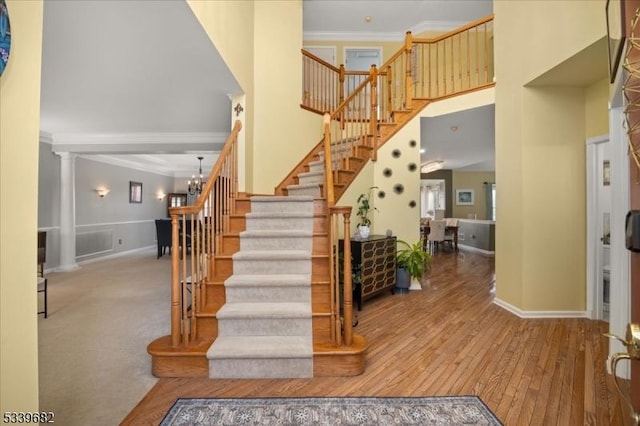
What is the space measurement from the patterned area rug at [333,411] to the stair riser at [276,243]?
4.56 feet

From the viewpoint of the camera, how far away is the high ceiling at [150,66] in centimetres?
236

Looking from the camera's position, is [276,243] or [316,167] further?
[316,167]

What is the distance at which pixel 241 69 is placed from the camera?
3.77 metres

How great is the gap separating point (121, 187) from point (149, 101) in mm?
5085

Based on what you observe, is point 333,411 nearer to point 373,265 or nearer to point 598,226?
point 373,265

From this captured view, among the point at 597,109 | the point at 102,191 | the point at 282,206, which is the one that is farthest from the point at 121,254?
the point at 597,109

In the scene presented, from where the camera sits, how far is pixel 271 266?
2.76 metres

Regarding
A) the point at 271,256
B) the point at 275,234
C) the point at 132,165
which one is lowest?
the point at 271,256

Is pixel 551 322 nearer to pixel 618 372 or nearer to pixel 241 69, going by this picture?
pixel 618 372

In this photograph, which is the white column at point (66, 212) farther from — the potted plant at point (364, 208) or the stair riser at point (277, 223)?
the potted plant at point (364, 208)

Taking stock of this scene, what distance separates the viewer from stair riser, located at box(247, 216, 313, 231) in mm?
3264

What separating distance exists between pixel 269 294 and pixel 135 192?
8040mm

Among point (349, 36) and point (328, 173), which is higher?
point (349, 36)

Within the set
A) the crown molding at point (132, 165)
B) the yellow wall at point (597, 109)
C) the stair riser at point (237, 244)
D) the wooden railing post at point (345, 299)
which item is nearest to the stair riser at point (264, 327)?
the wooden railing post at point (345, 299)
